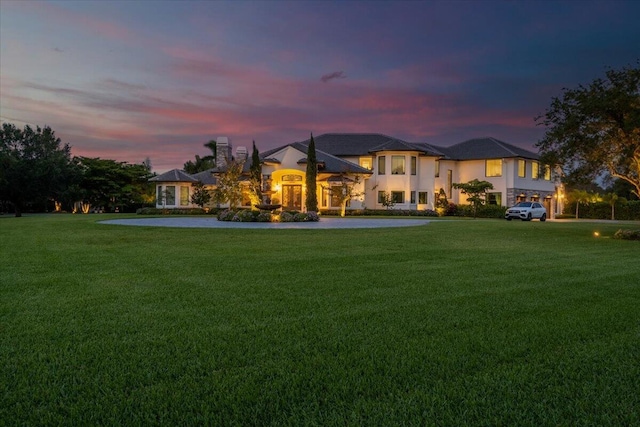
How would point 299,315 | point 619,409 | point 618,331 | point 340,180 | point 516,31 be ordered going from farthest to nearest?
point 340,180, point 516,31, point 299,315, point 618,331, point 619,409

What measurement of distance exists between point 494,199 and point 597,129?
2361cm

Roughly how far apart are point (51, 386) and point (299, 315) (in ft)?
7.80

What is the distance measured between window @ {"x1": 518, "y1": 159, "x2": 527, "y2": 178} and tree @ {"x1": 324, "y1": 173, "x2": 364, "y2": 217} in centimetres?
1553

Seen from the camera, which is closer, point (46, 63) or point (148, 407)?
point (148, 407)

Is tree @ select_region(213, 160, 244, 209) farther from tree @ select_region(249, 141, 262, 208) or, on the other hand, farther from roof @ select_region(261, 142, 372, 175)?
roof @ select_region(261, 142, 372, 175)

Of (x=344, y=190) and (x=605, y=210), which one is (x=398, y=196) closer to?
(x=344, y=190)

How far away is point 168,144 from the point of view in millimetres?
42250

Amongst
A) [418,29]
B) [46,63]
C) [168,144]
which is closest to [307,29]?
[418,29]

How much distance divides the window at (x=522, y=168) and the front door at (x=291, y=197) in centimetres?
2070

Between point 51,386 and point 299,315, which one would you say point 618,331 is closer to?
point 299,315

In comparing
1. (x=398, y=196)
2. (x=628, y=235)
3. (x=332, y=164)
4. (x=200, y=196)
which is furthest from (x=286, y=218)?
(x=200, y=196)

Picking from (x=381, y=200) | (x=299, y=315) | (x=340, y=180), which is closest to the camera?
(x=299, y=315)

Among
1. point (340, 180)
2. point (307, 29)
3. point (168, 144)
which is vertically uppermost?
point (307, 29)

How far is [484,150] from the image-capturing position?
1574 inches
